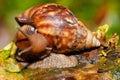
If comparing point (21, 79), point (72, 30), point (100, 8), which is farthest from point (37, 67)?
point (100, 8)

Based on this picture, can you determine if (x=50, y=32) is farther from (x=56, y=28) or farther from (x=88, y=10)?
(x=88, y=10)

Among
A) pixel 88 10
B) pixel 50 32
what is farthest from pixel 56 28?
pixel 88 10

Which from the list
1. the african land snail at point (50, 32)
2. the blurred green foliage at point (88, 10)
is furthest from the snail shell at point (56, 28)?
the blurred green foliage at point (88, 10)

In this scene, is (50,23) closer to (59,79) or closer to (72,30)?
(72,30)

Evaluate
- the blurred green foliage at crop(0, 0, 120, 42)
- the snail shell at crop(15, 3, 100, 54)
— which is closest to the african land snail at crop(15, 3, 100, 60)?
the snail shell at crop(15, 3, 100, 54)

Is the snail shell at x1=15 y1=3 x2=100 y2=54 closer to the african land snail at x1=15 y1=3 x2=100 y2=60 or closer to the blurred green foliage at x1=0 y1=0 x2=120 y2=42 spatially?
the african land snail at x1=15 y1=3 x2=100 y2=60

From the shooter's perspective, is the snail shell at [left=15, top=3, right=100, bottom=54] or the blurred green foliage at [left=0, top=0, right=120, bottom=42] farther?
the blurred green foliage at [left=0, top=0, right=120, bottom=42]
